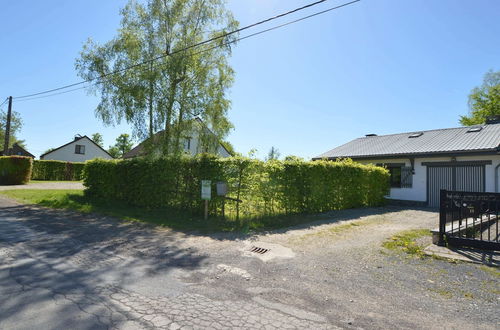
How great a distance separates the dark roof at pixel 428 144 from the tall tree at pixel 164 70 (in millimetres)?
10924

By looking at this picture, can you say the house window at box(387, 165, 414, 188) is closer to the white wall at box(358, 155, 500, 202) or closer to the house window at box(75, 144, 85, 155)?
the white wall at box(358, 155, 500, 202)

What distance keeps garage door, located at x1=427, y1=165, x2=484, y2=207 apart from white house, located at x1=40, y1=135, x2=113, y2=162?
45.7 m

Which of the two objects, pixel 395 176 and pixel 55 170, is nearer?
pixel 395 176

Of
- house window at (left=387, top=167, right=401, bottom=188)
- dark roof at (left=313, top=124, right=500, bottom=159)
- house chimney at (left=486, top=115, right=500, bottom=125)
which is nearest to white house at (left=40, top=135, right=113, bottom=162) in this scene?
dark roof at (left=313, top=124, right=500, bottom=159)

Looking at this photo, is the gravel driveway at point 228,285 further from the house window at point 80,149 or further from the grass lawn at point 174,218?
the house window at point 80,149

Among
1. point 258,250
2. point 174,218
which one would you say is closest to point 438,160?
point 258,250

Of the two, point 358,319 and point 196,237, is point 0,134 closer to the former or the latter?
point 196,237

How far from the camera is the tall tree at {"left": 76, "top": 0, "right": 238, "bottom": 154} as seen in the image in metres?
13.4

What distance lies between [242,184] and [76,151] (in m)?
44.6

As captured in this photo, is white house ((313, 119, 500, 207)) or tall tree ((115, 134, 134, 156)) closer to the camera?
white house ((313, 119, 500, 207))

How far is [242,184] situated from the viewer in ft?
31.8

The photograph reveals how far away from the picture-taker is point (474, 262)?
528 cm

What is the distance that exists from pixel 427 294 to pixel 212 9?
1531 centimetres

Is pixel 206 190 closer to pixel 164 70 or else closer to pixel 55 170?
pixel 164 70
